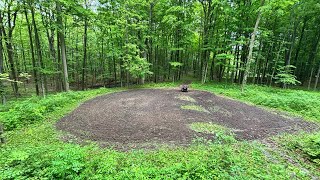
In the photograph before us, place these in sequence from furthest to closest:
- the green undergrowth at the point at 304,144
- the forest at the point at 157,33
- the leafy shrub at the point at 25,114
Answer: the forest at the point at 157,33 → the leafy shrub at the point at 25,114 → the green undergrowth at the point at 304,144

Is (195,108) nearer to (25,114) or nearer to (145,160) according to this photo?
(145,160)

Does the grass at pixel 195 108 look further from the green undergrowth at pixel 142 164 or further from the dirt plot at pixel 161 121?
the green undergrowth at pixel 142 164

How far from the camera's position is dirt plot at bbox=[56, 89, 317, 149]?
4754mm

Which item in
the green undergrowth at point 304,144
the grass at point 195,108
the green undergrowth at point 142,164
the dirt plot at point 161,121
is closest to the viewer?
the green undergrowth at point 142,164

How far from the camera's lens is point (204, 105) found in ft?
26.8

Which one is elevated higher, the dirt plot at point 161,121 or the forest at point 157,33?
the forest at point 157,33

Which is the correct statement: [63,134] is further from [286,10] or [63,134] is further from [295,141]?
[286,10]

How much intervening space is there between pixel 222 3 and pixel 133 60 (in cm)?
890

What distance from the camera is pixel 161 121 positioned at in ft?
19.5

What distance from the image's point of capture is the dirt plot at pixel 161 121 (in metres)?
4.75

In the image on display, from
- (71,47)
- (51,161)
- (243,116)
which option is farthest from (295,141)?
(71,47)

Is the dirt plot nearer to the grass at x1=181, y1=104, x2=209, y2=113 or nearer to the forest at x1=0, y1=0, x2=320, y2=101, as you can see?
the grass at x1=181, y1=104, x2=209, y2=113

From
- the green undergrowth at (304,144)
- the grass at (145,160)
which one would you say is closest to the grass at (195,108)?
the grass at (145,160)

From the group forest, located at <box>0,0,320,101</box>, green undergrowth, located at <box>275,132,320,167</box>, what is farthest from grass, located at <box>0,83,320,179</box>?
forest, located at <box>0,0,320,101</box>
